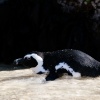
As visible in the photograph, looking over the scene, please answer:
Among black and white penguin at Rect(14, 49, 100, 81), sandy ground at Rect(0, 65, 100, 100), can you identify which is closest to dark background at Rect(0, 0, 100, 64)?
black and white penguin at Rect(14, 49, 100, 81)

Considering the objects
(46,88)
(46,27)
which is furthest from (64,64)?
(46,27)

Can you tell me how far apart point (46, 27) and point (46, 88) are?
261cm

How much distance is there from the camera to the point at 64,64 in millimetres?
6133

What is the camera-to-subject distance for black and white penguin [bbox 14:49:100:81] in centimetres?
606

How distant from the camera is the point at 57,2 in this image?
25.6 ft

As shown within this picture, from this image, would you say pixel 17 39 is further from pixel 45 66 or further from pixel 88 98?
pixel 88 98

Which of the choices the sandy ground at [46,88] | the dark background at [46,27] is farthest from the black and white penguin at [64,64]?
the dark background at [46,27]

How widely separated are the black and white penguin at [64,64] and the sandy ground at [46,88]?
0.41ft

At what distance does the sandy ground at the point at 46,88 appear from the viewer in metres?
5.03

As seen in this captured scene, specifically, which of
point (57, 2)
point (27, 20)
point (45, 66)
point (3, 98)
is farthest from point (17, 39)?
point (3, 98)

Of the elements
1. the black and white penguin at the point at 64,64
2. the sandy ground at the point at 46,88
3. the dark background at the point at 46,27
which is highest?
the dark background at the point at 46,27

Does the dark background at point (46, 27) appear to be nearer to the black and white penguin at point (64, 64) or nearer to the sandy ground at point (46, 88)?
the black and white penguin at point (64, 64)

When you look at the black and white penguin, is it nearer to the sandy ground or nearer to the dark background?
the sandy ground

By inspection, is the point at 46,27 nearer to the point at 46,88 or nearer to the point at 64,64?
the point at 64,64
